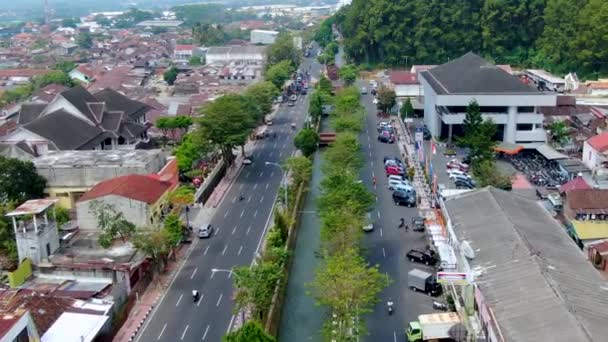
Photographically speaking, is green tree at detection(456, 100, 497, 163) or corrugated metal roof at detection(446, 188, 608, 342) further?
green tree at detection(456, 100, 497, 163)

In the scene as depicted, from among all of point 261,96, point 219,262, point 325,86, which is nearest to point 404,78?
point 325,86

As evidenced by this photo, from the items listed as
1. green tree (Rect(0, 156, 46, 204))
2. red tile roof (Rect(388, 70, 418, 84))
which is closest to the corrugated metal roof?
green tree (Rect(0, 156, 46, 204))

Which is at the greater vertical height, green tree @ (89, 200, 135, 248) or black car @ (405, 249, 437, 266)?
green tree @ (89, 200, 135, 248)

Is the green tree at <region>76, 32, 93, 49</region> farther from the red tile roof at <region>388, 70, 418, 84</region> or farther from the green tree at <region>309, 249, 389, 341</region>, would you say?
the green tree at <region>309, 249, 389, 341</region>

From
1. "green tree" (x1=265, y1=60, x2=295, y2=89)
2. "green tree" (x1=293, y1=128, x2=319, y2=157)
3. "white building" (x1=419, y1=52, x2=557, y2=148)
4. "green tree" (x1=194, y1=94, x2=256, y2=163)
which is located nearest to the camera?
"green tree" (x1=194, y1=94, x2=256, y2=163)

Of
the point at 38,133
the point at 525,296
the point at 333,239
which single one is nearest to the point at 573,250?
the point at 525,296

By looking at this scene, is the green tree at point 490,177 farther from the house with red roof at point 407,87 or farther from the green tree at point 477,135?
the house with red roof at point 407,87

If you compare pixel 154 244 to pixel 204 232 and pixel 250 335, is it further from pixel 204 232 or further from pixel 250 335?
pixel 250 335
